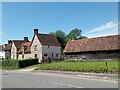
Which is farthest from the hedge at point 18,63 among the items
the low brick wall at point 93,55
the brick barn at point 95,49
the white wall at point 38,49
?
the brick barn at point 95,49

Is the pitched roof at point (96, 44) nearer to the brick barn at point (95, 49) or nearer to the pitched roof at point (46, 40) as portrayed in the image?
the brick barn at point (95, 49)

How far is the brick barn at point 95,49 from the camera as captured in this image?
50853mm

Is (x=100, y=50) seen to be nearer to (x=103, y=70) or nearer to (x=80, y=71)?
(x=80, y=71)

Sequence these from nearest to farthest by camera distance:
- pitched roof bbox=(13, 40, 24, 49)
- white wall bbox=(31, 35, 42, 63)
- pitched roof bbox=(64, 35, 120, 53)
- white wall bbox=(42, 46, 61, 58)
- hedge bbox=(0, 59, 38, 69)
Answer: pitched roof bbox=(64, 35, 120, 53) → hedge bbox=(0, 59, 38, 69) → white wall bbox=(31, 35, 42, 63) → white wall bbox=(42, 46, 61, 58) → pitched roof bbox=(13, 40, 24, 49)

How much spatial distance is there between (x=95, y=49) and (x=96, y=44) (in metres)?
2.01

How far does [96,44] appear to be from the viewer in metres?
55.8

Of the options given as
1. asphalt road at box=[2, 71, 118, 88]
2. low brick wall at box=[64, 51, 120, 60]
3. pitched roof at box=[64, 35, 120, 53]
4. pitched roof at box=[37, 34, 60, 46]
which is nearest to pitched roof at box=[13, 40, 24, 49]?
pitched roof at box=[37, 34, 60, 46]

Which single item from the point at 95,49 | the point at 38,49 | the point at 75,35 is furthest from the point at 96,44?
the point at 75,35

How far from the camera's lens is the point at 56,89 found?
15.7 m

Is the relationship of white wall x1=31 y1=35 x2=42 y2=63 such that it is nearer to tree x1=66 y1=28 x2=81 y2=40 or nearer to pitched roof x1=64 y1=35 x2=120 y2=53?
pitched roof x1=64 y1=35 x2=120 y2=53

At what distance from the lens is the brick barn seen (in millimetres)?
50853

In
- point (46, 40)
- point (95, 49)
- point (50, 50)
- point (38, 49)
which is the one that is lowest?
point (95, 49)

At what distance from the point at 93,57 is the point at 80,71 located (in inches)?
854

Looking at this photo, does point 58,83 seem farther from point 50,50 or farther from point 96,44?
point 50,50
